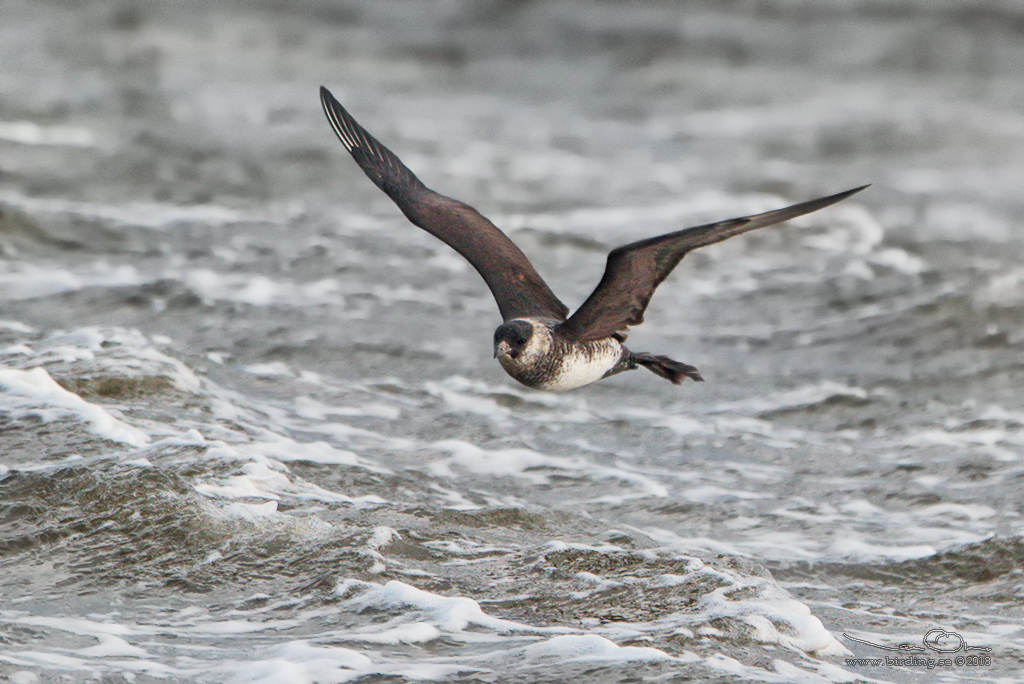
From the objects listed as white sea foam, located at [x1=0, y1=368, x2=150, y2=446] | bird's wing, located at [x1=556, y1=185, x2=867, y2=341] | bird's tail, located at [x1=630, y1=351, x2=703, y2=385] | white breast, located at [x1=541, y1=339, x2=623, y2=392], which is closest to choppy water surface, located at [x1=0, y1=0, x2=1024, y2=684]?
white sea foam, located at [x1=0, y1=368, x2=150, y2=446]

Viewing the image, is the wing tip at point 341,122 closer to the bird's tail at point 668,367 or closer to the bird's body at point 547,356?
the bird's body at point 547,356

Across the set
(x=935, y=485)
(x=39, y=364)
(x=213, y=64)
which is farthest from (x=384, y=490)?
(x=213, y=64)

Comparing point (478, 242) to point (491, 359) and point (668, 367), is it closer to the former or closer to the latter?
point (668, 367)

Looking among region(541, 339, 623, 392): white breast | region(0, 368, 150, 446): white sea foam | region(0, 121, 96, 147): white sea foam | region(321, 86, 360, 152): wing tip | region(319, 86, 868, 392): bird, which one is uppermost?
region(0, 121, 96, 147): white sea foam

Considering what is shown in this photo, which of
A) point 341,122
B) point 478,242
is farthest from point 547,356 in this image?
point 341,122

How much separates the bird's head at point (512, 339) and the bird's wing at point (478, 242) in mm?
485

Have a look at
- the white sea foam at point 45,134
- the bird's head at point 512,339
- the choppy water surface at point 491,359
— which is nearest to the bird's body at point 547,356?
the bird's head at point 512,339

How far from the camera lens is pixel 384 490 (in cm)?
633

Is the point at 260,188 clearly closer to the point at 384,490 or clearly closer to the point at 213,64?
the point at 213,64

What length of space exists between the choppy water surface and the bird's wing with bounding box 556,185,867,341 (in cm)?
100

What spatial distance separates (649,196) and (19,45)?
8265 millimetres

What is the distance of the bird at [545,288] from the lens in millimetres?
5145

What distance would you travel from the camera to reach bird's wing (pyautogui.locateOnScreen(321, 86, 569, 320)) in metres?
6.43

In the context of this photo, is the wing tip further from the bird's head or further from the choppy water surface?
the bird's head
